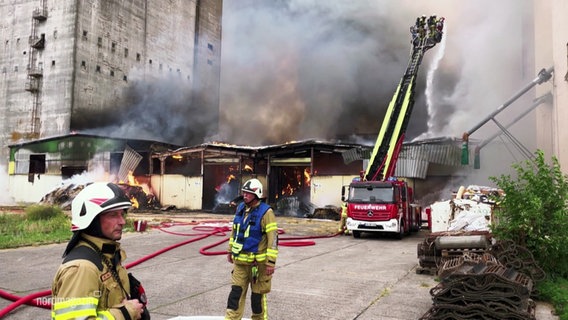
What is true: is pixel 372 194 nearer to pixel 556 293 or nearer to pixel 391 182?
pixel 391 182

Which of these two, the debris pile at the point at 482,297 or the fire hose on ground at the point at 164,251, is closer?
the debris pile at the point at 482,297

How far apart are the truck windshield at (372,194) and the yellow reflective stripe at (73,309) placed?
12.5 metres

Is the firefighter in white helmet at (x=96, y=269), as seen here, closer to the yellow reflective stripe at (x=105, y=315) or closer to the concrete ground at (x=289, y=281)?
the yellow reflective stripe at (x=105, y=315)

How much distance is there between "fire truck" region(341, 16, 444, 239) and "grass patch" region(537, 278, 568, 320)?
689cm

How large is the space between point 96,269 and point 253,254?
2709 millimetres

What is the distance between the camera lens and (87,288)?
1804 mm

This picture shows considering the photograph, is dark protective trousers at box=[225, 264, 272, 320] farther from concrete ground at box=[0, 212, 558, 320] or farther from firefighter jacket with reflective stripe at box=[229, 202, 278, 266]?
concrete ground at box=[0, 212, 558, 320]

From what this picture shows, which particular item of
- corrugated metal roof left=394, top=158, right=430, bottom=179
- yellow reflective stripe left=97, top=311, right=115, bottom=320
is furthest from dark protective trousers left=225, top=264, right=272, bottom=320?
corrugated metal roof left=394, top=158, right=430, bottom=179

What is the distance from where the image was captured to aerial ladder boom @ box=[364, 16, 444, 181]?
1577 cm

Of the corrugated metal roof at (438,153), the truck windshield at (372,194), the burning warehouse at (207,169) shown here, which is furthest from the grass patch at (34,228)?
the corrugated metal roof at (438,153)

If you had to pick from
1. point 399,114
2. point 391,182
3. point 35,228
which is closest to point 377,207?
point 391,182

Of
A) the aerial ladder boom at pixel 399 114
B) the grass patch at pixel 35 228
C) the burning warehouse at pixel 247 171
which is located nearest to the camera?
the grass patch at pixel 35 228

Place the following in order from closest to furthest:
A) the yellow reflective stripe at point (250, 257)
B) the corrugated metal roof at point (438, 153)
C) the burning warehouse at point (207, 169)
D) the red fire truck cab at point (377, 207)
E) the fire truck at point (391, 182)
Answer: the yellow reflective stripe at point (250, 257), the red fire truck cab at point (377, 207), the fire truck at point (391, 182), the corrugated metal roof at point (438, 153), the burning warehouse at point (207, 169)

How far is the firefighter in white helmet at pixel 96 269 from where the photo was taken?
1.78m
